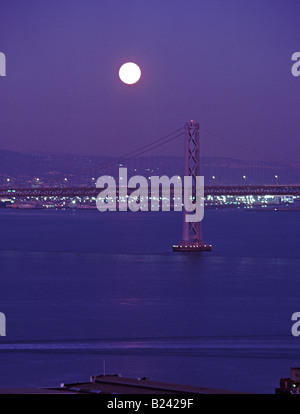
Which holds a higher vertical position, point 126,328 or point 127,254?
point 127,254

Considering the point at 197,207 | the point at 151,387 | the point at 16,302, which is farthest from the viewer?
the point at 197,207

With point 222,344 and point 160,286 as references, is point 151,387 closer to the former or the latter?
point 222,344

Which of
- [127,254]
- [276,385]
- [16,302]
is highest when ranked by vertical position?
[127,254]

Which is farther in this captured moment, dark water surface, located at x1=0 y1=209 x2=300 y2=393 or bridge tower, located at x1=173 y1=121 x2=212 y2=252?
bridge tower, located at x1=173 y1=121 x2=212 y2=252

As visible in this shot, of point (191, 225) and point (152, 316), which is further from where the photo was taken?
point (191, 225)

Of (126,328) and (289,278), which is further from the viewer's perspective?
(289,278)

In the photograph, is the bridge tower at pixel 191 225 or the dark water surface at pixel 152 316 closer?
the dark water surface at pixel 152 316

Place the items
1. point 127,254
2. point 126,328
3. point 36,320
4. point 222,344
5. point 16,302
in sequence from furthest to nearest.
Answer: point 127,254
point 16,302
point 36,320
point 126,328
point 222,344

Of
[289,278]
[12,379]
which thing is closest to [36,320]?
[12,379]
